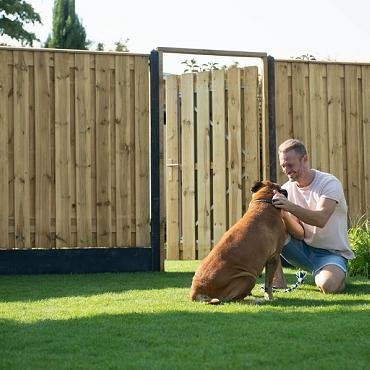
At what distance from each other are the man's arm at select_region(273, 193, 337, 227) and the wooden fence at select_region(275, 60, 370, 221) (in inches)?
114

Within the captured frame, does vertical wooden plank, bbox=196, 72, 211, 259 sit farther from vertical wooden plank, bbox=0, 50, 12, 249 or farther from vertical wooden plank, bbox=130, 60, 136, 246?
vertical wooden plank, bbox=0, 50, 12, 249

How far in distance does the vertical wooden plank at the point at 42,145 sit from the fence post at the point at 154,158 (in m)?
1.19

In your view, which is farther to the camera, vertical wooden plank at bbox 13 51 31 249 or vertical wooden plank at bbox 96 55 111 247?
vertical wooden plank at bbox 96 55 111 247

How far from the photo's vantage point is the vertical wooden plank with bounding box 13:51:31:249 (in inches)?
339

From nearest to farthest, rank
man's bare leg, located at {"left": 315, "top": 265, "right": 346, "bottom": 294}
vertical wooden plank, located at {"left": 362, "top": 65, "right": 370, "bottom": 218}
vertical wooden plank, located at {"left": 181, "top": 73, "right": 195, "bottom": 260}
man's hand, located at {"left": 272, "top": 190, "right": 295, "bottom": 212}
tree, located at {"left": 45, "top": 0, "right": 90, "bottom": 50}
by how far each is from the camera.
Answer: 1. man's hand, located at {"left": 272, "top": 190, "right": 295, "bottom": 212}
2. man's bare leg, located at {"left": 315, "top": 265, "right": 346, "bottom": 294}
3. vertical wooden plank, located at {"left": 181, "top": 73, "right": 195, "bottom": 260}
4. vertical wooden plank, located at {"left": 362, "top": 65, "right": 370, "bottom": 218}
5. tree, located at {"left": 45, "top": 0, "right": 90, "bottom": 50}

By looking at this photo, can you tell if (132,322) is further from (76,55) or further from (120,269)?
(76,55)

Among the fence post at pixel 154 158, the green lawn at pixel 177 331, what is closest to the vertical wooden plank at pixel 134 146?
the fence post at pixel 154 158

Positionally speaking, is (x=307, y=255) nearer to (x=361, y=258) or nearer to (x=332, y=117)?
(x=361, y=258)

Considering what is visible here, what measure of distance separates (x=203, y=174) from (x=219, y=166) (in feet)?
0.78

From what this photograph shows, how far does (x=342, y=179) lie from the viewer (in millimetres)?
9664

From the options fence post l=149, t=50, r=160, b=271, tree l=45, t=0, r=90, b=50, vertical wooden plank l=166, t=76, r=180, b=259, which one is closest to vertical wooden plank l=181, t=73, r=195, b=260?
vertical wooden plank l=166, t=76, r=180, b=259

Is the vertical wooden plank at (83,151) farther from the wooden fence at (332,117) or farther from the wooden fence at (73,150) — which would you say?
the wooden fence at (332,117)

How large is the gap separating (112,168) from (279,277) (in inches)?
113

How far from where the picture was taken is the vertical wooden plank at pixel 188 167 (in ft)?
31.7
